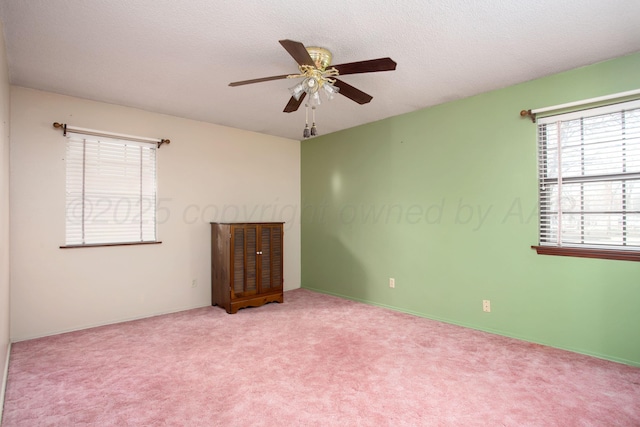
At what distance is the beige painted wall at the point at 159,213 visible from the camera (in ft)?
10.7

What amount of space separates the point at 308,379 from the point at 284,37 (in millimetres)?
2477

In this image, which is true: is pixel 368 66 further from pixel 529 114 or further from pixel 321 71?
pixel 529 114

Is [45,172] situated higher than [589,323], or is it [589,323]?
[45,172]

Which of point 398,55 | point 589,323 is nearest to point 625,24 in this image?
point 398,55

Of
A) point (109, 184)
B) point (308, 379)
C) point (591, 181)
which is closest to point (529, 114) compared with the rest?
point (591, 181)

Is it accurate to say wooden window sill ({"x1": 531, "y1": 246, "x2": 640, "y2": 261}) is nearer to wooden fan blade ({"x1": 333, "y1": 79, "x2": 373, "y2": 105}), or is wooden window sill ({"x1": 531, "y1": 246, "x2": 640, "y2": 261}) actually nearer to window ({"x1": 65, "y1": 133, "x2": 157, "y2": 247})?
wooden fan blade ({"x1": 333, "y1": 79, "x2": 373, "y2": 105})

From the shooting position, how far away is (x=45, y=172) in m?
3.34

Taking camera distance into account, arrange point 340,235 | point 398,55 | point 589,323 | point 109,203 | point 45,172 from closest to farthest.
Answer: point 398,55 → point 589,323 → point 45,172 → point 109,203 → point 340,235

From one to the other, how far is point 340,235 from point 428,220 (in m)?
1.45

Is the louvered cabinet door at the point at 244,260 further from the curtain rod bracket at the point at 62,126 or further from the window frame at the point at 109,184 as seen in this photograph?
the curtain rod bracket at the point at 62,126

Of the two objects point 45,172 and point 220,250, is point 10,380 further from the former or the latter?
point 220,250

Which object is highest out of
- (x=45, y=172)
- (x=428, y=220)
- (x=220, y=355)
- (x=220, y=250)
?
(x=45, y=172)

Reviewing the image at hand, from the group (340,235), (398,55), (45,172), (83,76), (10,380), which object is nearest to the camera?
(10,380)

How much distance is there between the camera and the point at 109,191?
3727mm
